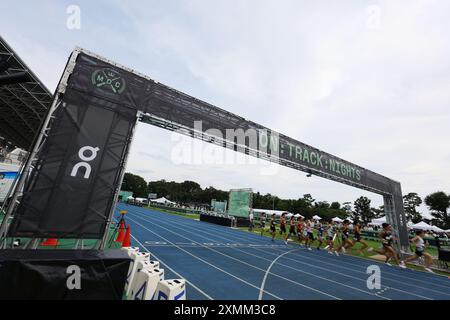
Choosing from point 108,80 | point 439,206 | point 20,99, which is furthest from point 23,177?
point 439,206

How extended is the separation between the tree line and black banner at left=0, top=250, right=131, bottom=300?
208 feet

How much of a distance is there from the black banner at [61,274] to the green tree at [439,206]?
7819 cm

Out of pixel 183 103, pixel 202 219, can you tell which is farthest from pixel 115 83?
pixel 202 219

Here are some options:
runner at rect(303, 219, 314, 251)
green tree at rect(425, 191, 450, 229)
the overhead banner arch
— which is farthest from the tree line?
the overhead banner arch

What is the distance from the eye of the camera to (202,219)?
27344 millimetres

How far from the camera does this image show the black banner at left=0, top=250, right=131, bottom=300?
2.85 m

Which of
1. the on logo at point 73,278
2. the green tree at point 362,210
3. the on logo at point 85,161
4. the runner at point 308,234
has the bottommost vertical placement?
the on logo at point 73,278

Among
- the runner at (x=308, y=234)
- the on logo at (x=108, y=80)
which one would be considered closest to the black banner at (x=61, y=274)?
the on logo at (x=108, y=80)

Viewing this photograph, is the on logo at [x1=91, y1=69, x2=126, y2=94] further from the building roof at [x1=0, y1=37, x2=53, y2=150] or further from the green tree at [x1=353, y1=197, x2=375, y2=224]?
the green tree at [x1=353, y1=197, x2=375, y2=224]

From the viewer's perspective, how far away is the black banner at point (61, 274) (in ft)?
9.34

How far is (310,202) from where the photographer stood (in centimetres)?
8456

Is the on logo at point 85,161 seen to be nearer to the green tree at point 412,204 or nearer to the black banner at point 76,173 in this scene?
the black banner at point 76,173
